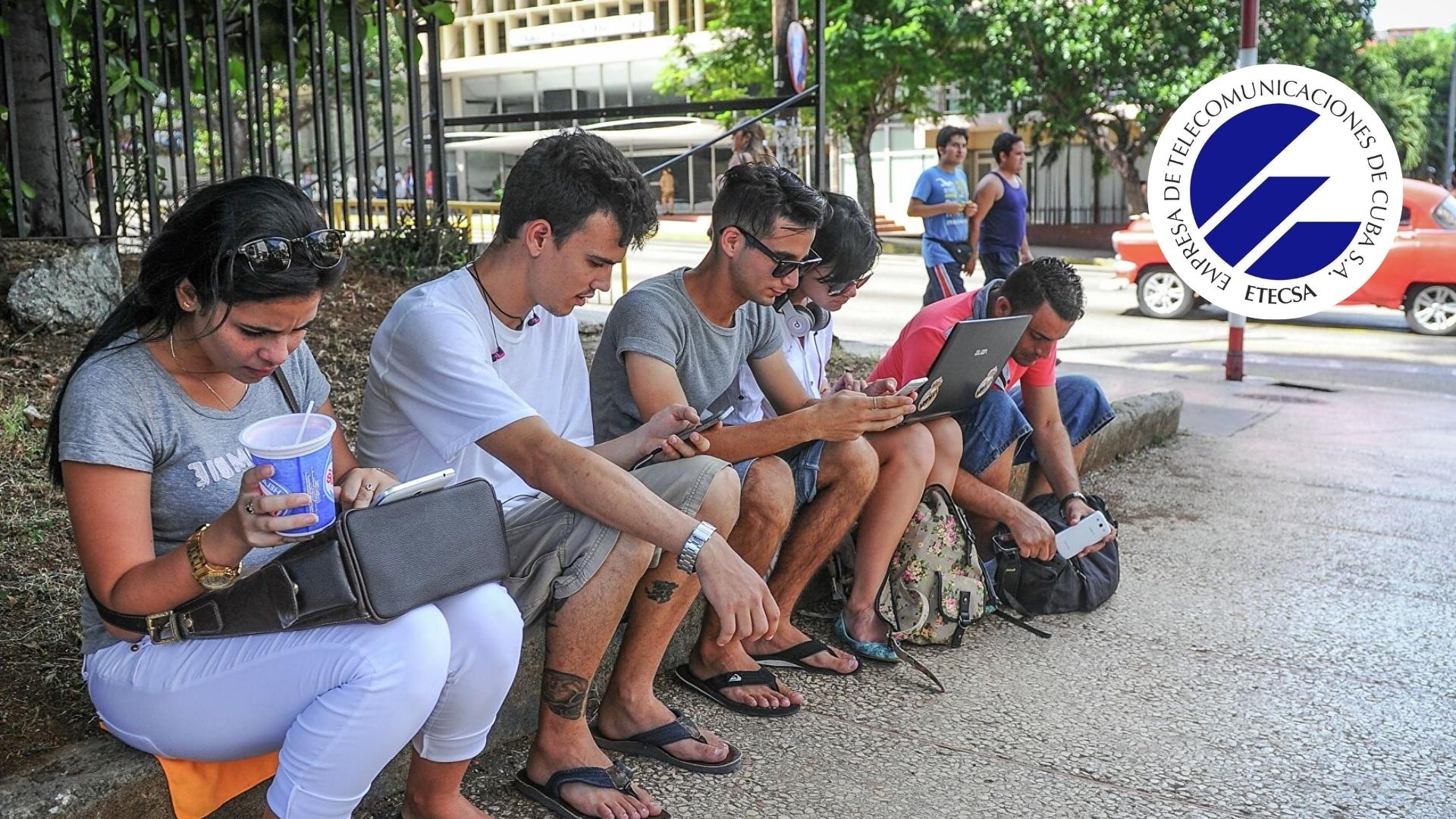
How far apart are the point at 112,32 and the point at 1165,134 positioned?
614cm

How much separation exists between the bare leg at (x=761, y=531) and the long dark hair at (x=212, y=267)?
1332 millimetres

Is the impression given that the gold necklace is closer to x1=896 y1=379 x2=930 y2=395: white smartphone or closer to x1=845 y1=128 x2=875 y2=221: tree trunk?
x1=896 y1=379 x2=930 y2=395: white smartphone

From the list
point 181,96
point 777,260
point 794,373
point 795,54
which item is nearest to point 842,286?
point 794,373

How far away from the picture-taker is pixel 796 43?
27.3 ft

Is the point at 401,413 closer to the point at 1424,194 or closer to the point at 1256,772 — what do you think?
the point at 1256,772

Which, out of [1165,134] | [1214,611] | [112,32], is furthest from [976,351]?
[1165,134]

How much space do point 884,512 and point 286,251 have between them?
6.73ft

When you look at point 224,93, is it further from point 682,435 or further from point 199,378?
point 199,378

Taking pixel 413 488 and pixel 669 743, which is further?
pixel 669 743

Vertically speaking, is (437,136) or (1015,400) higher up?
(437,136)

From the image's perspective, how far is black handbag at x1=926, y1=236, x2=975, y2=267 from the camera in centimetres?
924

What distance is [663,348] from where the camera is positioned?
11.2 ft

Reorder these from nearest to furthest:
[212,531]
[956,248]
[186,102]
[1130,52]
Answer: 1. [212,531]
2. [186,102]
3. [956,248]
4. [1130,52]

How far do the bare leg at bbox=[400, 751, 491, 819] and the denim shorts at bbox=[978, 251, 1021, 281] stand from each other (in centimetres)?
745
